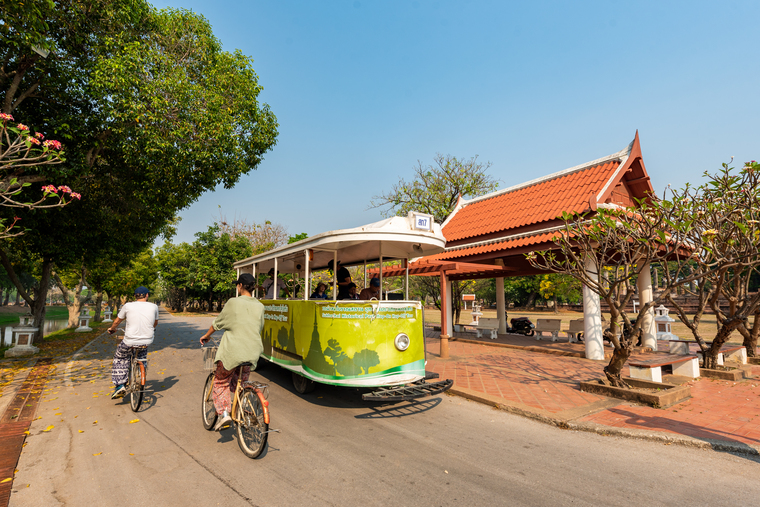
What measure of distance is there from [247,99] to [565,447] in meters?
10.8

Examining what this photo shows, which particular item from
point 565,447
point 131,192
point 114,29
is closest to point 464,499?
point 565,447

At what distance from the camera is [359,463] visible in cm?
415

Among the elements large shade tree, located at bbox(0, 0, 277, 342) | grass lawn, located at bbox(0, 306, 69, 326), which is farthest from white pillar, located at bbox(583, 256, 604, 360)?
grass lawn, located at bbox(0, 306, 69, 326)

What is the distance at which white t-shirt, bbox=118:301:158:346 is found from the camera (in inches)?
241

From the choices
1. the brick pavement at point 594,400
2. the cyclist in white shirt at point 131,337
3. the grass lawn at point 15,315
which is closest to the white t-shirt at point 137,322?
the cyclist in white shirt at point 131,337

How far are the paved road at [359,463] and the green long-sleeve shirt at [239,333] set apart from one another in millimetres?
1023

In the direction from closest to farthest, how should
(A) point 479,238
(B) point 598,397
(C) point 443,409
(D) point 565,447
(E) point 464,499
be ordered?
(E) point 464,499 < (D) point 565,447 < (C) point 443,409 < (B) point 598,397 < (A) point 479,238

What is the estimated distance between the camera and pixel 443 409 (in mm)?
6312

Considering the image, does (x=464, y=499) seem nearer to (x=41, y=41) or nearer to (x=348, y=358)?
(x=348, y=358)

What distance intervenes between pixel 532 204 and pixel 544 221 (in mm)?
1803

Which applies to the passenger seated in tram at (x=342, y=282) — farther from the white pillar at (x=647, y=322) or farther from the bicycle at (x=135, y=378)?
the white pillar at (x=647, y=322)

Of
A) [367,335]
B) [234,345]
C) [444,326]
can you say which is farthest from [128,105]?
[444,326]

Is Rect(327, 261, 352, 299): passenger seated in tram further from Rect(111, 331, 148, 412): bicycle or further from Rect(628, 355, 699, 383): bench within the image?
Rect(628, 355, 699, 383): bench

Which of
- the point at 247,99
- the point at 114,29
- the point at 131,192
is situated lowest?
the point at 131,192
